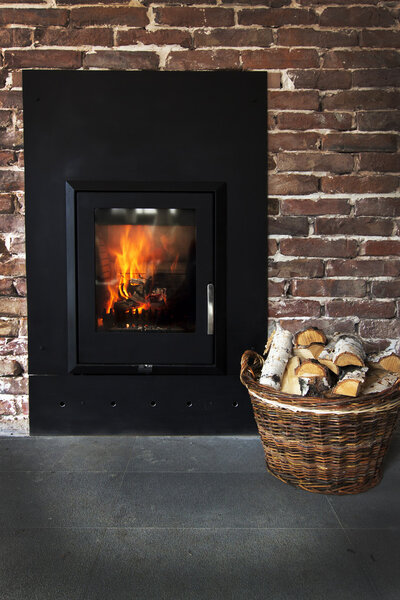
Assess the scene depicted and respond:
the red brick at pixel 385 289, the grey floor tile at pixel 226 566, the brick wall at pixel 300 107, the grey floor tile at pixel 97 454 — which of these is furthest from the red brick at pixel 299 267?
the grey floor tile at pixel 226 566

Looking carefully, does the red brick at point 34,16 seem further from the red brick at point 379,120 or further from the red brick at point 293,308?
the red brick at point 293,308

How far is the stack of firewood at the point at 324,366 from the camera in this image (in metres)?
1.58

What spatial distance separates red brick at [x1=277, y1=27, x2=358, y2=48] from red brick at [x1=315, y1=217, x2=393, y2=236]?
0.70 meters

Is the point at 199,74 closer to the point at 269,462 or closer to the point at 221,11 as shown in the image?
the point at 221,11

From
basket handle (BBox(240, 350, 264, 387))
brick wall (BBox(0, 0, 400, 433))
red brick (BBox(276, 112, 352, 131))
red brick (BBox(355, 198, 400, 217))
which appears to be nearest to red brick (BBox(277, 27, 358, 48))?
brick wall (BBox(0, 0, 400, 433))

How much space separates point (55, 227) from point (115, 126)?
479mm

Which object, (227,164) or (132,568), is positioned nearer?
(132,568)

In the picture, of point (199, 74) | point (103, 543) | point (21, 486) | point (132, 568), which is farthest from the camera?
point (199, 74)

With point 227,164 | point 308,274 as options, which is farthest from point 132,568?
point 227,164

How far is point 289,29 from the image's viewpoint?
2025 mm

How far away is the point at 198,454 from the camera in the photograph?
191 cm

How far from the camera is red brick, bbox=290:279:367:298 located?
6.81 ft

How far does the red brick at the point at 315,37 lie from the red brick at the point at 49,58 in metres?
0.83

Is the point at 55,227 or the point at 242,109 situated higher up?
the point at 242,109
